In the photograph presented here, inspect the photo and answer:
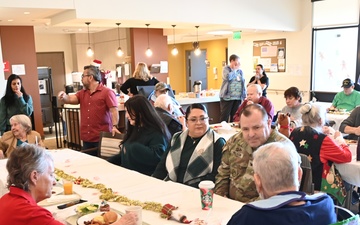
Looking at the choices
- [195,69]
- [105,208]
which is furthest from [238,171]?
[195,69]

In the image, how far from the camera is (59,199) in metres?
2.30

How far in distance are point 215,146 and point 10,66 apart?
6.37 m

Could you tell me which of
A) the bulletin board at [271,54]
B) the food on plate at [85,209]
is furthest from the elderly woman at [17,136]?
the bulletin board at [271,54]

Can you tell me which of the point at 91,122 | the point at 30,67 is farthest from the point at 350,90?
the point at 30,67

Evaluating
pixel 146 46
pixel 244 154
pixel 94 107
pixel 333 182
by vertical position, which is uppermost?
pixel 146 46

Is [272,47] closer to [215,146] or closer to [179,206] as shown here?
[215,146]

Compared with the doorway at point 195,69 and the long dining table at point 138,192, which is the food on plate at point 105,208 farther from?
the doorway at point 195,69

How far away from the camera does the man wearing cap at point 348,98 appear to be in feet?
20.6

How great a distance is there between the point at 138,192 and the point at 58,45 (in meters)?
9.71

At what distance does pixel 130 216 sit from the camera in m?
1.82

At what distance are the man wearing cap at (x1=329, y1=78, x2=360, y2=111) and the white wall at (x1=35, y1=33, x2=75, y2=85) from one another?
25.7 ft

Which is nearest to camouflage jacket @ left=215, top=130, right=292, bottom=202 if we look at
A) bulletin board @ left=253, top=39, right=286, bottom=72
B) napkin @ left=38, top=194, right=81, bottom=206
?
napkin @ left=38, top=194, right=81, bottom=206

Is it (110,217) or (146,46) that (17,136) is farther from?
(146,46)

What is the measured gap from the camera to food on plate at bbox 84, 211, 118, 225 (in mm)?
1910
